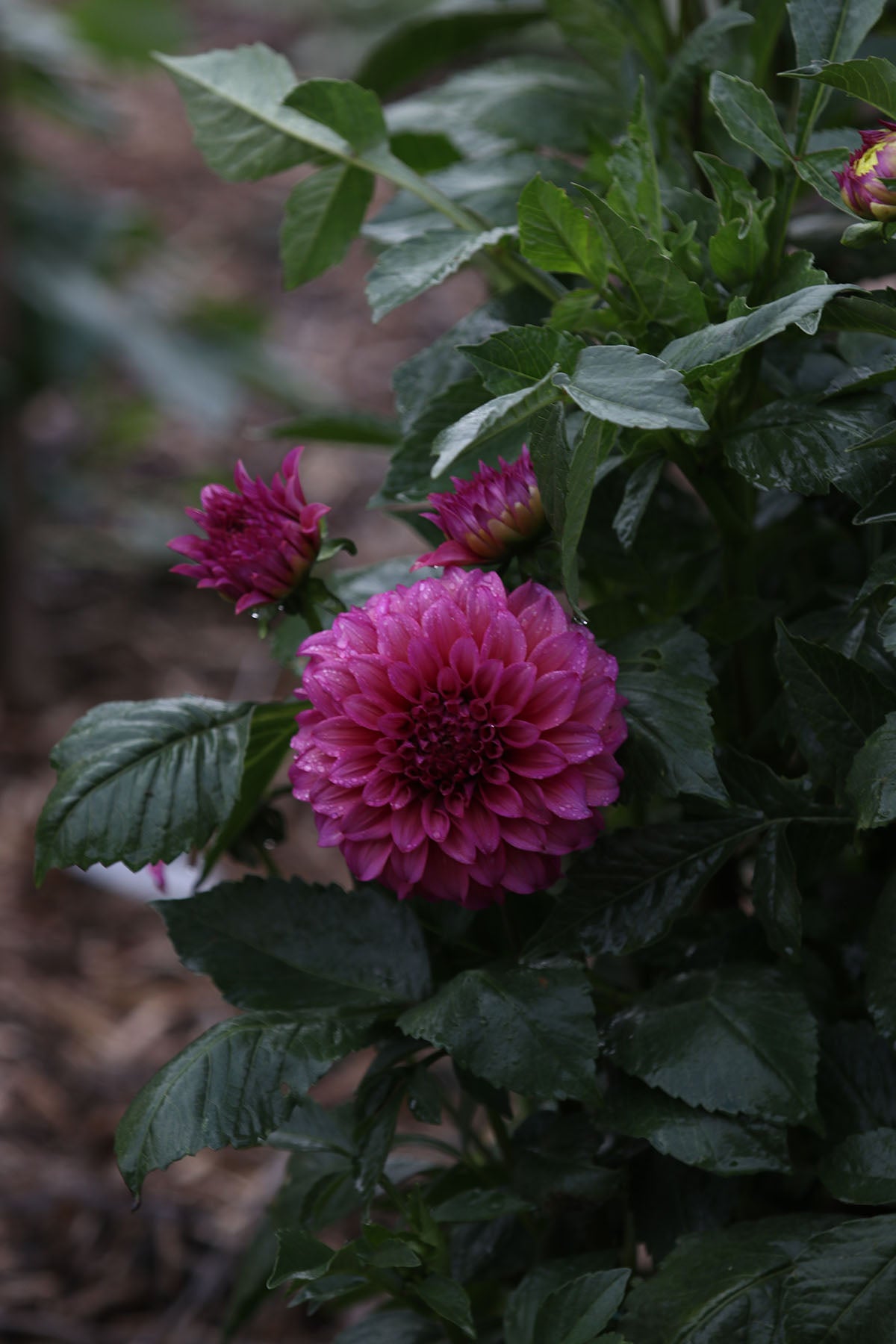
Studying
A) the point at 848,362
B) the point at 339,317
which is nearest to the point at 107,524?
the point at 339,317

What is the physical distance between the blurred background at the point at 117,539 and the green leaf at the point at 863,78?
36cm

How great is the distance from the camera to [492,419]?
44 centimetres

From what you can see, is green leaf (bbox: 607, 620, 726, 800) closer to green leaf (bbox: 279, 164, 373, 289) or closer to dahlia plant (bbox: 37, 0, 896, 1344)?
dahlia plant (bbox: 37, 0, 896, 1344)

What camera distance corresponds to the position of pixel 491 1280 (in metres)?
0.70

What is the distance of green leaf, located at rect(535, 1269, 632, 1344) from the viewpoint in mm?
509

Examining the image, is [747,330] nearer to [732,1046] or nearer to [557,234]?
[557,234]

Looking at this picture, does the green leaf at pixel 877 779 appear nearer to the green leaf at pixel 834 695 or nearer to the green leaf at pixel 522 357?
the green leaf at pixel 834 695

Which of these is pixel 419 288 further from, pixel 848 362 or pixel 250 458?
pixel 250 458

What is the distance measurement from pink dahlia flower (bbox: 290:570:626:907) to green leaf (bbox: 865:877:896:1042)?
13 centimetres

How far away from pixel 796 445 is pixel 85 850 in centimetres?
33

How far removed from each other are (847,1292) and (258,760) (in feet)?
1.11

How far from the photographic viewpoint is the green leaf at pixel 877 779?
1.50 feet

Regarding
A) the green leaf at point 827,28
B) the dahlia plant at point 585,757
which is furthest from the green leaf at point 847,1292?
the green leaf at point 827,28

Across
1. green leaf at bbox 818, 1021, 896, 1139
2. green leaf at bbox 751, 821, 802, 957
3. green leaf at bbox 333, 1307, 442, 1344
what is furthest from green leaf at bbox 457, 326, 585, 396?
green leaf at bbox 333, 1307, 442, 1344
